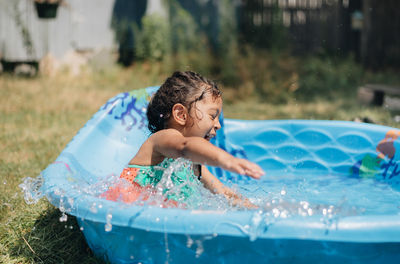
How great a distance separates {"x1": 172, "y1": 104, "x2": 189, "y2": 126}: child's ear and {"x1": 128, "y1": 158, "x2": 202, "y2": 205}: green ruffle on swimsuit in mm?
202

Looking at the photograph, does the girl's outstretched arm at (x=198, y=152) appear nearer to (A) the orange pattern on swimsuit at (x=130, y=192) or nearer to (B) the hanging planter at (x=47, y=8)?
(A) the orange pattern on swimsuit at (x=130, y=192)

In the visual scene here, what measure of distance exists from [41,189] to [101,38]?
6345 mm

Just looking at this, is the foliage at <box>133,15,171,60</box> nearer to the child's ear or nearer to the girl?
the girl

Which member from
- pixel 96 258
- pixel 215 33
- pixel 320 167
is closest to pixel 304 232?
pixel 96 258

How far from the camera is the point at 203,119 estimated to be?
2.17 m

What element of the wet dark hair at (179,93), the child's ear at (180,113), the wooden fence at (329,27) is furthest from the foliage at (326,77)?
the child's ear at (180,113)

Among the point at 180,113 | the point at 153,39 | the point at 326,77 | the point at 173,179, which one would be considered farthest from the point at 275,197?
the point at 153,39

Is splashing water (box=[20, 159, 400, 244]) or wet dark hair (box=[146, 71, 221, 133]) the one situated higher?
wet dark hair (box=[146, 71, 221, 133])

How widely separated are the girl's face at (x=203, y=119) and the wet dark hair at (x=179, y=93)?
3 cm

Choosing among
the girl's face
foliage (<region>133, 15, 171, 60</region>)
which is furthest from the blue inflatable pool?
foliage (<region>133, 15, 171, 60</region>)

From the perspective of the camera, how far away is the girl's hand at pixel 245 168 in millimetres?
1531

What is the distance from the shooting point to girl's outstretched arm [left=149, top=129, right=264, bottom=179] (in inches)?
61.5

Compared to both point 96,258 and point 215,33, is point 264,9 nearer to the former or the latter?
point 215,33

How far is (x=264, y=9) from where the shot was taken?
827 cm
